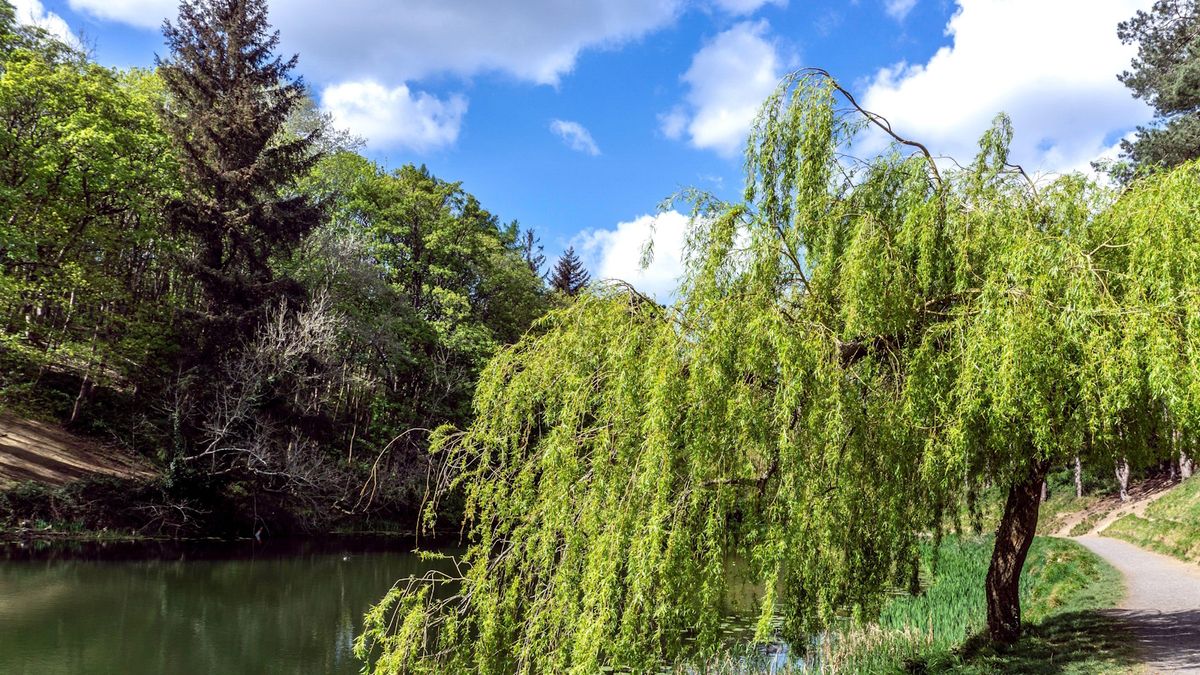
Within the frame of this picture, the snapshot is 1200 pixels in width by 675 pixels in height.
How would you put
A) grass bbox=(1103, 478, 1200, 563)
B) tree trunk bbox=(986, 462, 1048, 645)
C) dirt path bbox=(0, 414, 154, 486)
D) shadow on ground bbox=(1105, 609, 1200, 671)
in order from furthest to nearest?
1. dirt path bbox=(0, 414, 154, 486)
2. grass bbox=(1103, 478, 1200, 563)
3. tree trunk bbox=(986, 462, 1048, 645)
4. shadow on ground bbox=(1105, 609, 1200, 671)

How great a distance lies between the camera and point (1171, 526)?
17.9 m

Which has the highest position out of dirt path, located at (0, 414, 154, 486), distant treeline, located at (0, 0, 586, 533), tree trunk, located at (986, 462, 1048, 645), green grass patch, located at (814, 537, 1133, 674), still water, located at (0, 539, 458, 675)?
distant treeline, located at (0, 0, 586, 533)

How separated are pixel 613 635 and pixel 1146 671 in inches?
206

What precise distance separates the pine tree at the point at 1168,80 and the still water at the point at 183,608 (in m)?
22.7

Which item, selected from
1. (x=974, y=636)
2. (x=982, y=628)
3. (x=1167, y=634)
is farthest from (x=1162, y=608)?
(x=974, y=636)

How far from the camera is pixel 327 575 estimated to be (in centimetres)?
1964

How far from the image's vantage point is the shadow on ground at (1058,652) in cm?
744

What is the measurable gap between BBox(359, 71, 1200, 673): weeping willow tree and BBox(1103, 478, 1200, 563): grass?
1124cm

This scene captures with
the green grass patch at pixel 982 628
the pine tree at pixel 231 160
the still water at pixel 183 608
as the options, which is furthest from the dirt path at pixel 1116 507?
the pine tree at pixel 231 160

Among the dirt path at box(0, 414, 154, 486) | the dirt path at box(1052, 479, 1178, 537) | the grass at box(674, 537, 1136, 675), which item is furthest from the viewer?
the dirt path at box(1052, 479, 1178, 537)

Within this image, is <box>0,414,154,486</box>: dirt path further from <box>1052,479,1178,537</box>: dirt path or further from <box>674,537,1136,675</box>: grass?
<box>1052,479,1178,537</box>: dirt path

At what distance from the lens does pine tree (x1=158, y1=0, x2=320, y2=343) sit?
24891 mm

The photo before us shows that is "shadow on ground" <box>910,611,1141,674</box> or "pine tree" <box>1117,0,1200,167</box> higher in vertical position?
A: "pine tree" <box>1117,0,1200,167</box>

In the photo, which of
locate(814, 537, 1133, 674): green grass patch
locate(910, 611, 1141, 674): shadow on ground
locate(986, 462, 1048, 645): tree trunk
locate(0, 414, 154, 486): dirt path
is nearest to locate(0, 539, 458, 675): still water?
locate(0, 414, 154, 486): dirt path
